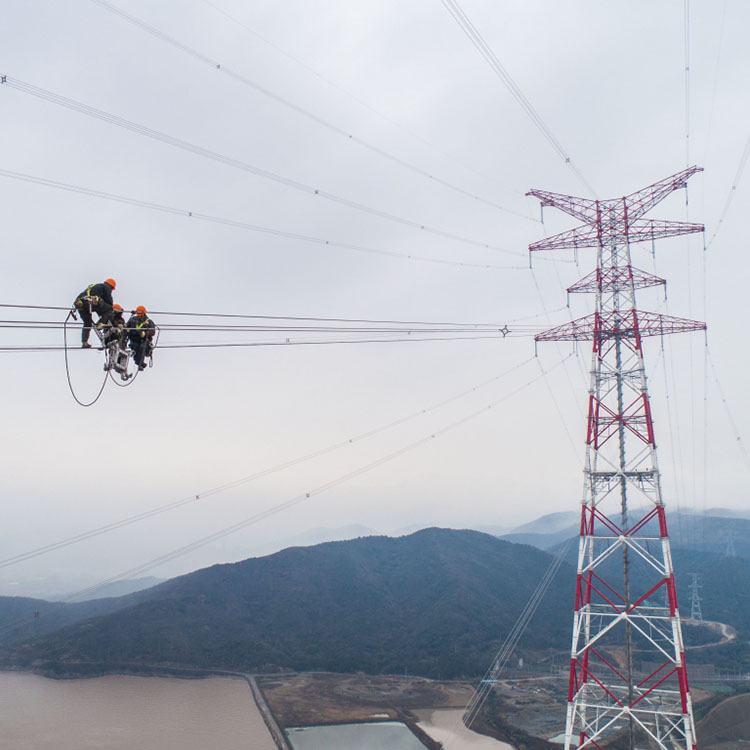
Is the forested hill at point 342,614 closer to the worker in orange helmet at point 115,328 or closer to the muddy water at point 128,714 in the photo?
the muddy water at point 128,714

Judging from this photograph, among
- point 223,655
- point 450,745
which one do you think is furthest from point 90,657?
point 450,745

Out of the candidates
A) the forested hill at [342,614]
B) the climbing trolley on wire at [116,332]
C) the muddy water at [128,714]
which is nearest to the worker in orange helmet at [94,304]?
the climbing trolley on wire at [116,332]

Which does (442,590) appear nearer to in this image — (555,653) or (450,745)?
(555,653)

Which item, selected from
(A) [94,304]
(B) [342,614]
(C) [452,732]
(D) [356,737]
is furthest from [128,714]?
(A) [94,304]

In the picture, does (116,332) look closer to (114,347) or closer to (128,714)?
(114,347)

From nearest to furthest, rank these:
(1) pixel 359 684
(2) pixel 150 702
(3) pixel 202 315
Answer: (3) pixel 202 315 < (2) pixel 150 702 < (1) pixel 359 684

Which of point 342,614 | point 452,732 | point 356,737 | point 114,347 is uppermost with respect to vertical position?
point 114,347
